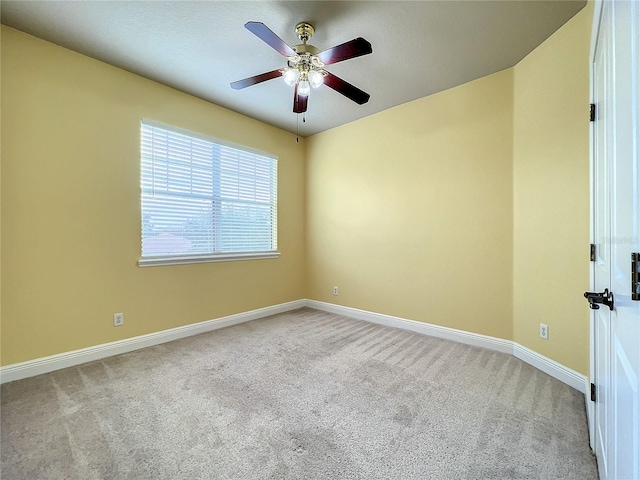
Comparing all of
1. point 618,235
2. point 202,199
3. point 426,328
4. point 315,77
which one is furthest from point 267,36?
point 426,328

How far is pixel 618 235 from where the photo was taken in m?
0.91

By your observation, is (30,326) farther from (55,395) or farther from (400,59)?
(400,59)

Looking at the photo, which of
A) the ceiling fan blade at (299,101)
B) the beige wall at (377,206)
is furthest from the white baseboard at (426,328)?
the ceiling fan blade at (299,101)

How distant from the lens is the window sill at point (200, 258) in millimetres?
2883

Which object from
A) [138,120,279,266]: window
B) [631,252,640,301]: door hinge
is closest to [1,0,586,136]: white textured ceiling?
[138,120,279,266]: window

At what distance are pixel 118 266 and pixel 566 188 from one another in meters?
4.07

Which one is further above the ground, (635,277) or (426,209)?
(426,209)

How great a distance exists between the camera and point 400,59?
2.51 meters

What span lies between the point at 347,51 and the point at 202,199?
2389 millimetres

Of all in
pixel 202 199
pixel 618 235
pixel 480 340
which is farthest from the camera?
pixel 202 199

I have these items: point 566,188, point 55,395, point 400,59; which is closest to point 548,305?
point 566,188

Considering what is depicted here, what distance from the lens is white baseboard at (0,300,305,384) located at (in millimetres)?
2186

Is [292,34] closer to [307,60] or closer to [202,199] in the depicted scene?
[307,60]

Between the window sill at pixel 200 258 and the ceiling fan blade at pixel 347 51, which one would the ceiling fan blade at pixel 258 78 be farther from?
the window sill at pixel 200 258
